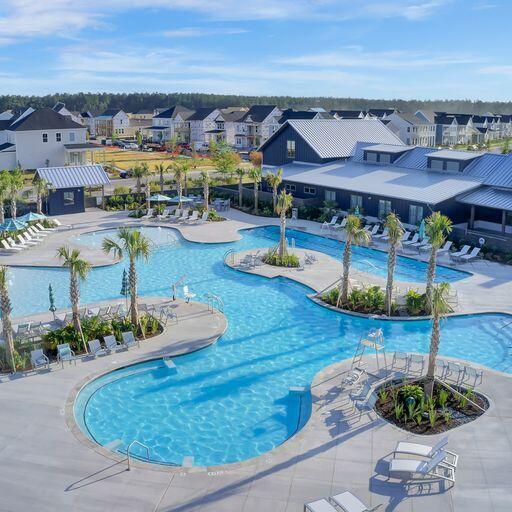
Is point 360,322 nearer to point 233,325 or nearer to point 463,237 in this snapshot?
point 233,325

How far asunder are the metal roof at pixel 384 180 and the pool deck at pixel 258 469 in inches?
835

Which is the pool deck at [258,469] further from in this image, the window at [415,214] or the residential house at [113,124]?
the residential house at [113,124]

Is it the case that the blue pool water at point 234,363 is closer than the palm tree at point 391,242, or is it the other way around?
the blue pool water at point 234,363

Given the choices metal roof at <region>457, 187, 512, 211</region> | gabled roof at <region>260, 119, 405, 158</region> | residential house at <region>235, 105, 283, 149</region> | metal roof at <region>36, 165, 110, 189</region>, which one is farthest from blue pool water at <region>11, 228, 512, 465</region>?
residential house at <region>235, 105, 283, 149</region>

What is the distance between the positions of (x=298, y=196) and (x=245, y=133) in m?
56.6

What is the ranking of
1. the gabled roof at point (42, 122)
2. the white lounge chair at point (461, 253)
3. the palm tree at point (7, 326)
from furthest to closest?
the gabled roof at point (42, 122), the white lounge chair at point (461, 253), the palm tree at point (7, 326)

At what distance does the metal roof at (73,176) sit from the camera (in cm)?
4488

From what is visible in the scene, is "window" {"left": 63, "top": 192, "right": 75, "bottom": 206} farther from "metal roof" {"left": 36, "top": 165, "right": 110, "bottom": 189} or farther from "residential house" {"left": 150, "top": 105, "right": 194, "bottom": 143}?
"residential house" {"left": 150, "top": 105, "right": 194, "bottom": 143}

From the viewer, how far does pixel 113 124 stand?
385 ft

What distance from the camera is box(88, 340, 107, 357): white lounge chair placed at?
70.5 ft

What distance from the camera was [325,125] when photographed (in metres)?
55.0

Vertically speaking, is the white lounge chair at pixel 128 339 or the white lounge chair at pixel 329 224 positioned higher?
the white lounge chair at pixel 329 224

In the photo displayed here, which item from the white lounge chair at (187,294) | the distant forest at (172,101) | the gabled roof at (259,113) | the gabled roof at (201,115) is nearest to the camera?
the white lounge chair at (187,294)

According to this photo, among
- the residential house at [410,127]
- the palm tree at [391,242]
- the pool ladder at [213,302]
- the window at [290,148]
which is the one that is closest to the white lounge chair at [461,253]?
the palm tree at [391,242]
